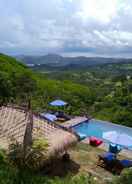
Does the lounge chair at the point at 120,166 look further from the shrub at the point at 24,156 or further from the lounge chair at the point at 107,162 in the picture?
the shrub at the point at 24,156

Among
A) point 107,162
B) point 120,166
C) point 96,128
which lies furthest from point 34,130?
point 96,128

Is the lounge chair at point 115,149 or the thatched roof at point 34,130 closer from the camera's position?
the thatched roof at point 34,130

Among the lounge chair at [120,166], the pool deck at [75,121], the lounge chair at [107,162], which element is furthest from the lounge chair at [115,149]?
the pool deck at [75,121]

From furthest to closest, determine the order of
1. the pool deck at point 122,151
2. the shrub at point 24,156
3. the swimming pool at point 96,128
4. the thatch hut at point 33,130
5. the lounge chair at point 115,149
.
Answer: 1. the swimming pool at point 96,128
2. the pool deck at point 122,151
3. the lounge chair at point 115,149
4. the thatch hut at point 33,130
5. the shrub at point 24,156

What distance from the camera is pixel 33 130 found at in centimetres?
1309

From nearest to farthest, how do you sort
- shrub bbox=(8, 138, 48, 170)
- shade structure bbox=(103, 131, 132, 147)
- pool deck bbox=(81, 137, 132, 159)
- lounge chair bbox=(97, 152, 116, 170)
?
shrub bbox=(8, 138, 48, 170) → lounge chair bbox=(97, 152, 116, 170) → shade structure bbox=(103, 131, 132, 147) → pool deck bbox=(81, 137, 132, 159)

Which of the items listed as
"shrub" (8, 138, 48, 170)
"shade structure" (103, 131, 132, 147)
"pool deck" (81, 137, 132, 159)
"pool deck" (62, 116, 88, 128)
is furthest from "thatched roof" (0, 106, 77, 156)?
"pool deck" (62, 116, 88, 128)

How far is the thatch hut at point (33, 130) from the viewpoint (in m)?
12.4

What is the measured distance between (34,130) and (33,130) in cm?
7

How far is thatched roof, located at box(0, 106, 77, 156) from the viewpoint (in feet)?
40.9

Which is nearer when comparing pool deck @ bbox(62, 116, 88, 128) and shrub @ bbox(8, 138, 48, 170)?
shrub @ bbox(8, 138, 48, 170)

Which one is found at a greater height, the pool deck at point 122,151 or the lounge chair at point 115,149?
the lounge chair at point 115,149

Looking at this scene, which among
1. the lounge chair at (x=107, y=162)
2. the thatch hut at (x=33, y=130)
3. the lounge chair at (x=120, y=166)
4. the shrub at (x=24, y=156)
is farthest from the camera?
the lounge chair at (x=107, y=162)

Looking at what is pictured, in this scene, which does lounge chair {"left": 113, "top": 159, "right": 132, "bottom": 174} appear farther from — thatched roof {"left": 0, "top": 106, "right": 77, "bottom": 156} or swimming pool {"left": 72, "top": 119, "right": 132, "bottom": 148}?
swimming pool {"left": 72, "top": 119, "right": 132, "bottom": 148}
